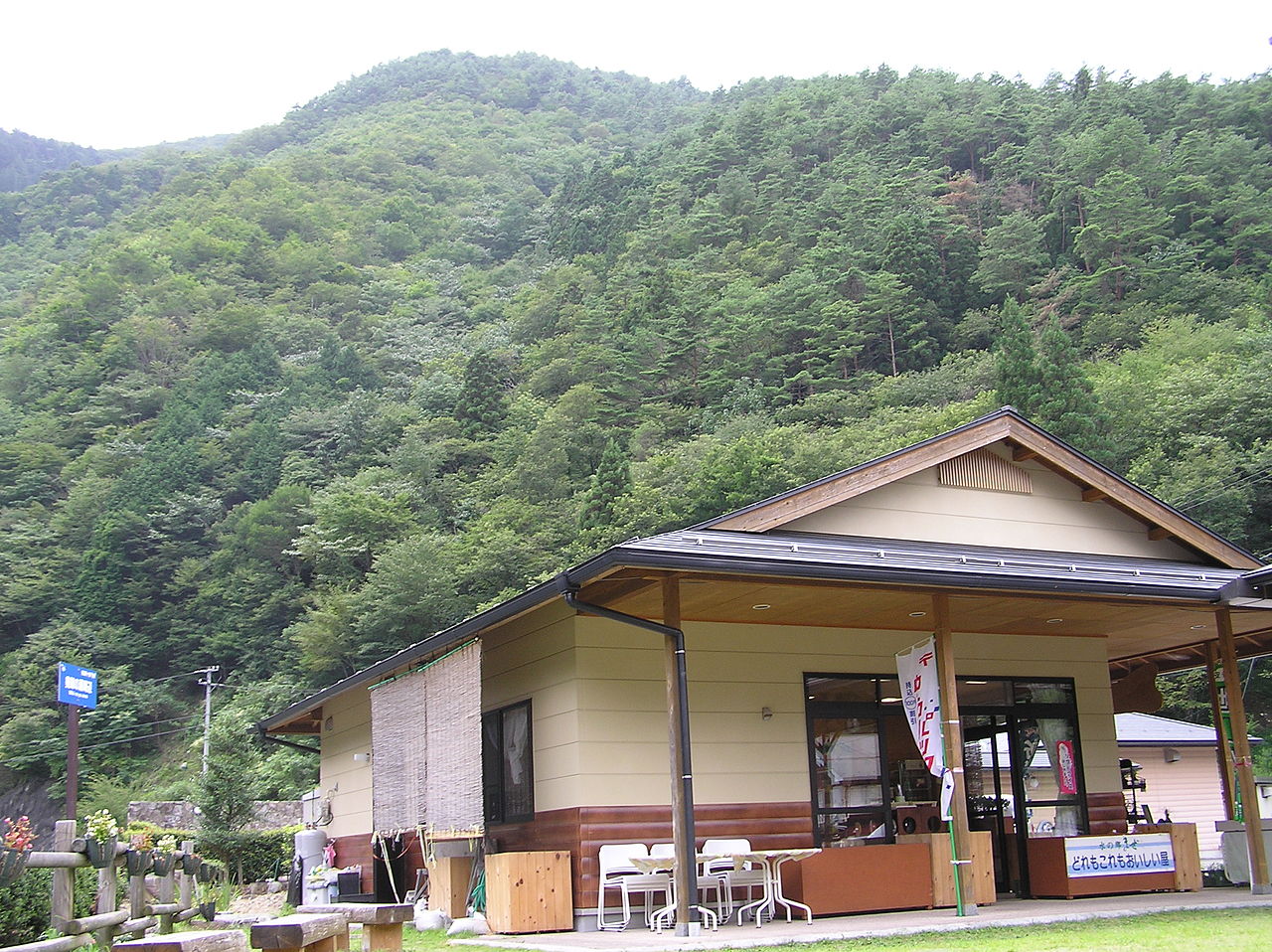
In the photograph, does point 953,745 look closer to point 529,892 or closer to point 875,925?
point 875,925

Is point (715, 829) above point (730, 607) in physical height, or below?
below

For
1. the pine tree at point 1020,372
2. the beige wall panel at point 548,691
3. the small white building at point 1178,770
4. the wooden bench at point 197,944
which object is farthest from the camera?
the pine tree at point 1020,372

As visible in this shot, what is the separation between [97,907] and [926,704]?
669cm

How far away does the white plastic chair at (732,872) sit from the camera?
10.2m

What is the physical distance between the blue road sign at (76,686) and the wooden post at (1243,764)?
10252 mm

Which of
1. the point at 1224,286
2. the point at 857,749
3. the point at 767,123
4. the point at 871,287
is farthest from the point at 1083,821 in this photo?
the point at 767,123

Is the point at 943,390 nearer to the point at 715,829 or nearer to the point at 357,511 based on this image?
the point at 357,511

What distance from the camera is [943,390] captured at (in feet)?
129

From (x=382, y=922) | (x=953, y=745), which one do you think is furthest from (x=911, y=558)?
(x=382, y=922)

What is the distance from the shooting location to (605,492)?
35969 millimetres

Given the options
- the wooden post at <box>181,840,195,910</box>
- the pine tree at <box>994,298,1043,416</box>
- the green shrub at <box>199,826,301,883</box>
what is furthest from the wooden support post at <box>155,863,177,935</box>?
the pine tree at <box>994,298,1043,416</box>

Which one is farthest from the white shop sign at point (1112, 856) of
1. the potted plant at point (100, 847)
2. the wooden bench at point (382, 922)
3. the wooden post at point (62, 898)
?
the wooden post at point (62, 898)

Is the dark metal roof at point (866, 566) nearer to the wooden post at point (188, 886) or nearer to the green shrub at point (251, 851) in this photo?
the wooden post at point (188, 886)

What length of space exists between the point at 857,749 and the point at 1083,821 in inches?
116
